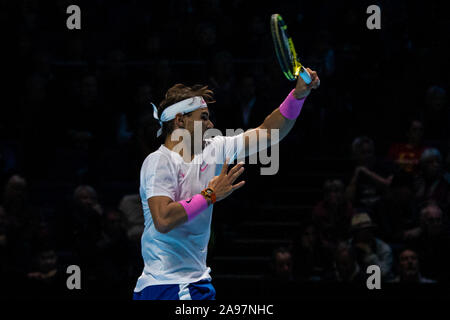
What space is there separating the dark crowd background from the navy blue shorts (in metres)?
2.47

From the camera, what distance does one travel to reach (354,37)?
8805 millimetres

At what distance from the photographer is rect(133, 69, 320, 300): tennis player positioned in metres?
4.09

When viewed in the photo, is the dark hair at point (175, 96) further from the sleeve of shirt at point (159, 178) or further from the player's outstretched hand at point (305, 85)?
the player's outstretched hand at point (305, 85)

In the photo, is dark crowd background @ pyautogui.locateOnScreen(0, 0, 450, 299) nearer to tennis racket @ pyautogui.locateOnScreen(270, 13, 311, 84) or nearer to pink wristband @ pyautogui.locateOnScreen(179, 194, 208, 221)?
tennis racket @ pyautogui.locateOnScreen(270, 13, 311, 84)

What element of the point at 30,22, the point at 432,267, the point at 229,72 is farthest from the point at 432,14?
the point at 30,22

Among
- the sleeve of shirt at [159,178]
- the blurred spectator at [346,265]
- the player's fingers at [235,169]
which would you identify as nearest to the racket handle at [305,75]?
→ the player's fingers at [235,169]

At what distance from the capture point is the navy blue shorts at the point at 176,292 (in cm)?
419

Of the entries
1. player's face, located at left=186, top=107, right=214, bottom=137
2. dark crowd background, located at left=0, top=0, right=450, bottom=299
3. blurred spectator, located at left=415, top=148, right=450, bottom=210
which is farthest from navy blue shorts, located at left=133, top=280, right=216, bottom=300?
blurred spectator, located at left=415, top=148, right=450, bottom=210

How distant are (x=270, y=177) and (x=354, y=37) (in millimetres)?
1978

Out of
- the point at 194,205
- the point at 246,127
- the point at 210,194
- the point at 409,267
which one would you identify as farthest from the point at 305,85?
the point at 246,127

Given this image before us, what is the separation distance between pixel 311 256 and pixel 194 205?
10.7 feet

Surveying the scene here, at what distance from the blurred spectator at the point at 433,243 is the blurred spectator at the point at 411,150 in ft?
2.61

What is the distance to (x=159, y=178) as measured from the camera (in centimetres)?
414
